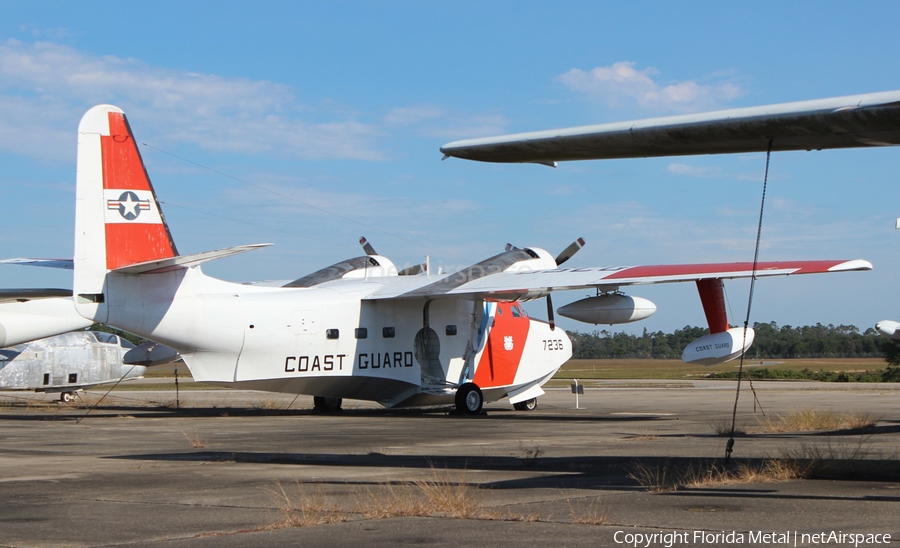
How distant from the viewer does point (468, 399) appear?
26500 mm

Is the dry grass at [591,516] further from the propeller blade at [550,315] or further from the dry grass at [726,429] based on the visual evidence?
the propeller blade at [550,315]

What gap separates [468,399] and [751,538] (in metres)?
19.6

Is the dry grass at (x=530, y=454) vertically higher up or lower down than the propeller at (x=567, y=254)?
lower down

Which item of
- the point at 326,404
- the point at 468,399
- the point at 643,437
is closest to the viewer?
the point at 643,437

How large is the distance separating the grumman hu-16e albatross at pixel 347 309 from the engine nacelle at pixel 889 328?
1.37m

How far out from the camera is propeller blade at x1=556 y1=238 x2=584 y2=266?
2836 centimetres

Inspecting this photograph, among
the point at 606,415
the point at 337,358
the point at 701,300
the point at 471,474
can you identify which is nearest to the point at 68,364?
the point at 337,358

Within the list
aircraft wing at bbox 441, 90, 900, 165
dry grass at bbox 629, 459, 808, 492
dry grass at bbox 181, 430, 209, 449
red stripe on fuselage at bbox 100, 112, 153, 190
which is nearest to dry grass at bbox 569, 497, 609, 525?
dry grass at bbox 629, 459, 808, 492

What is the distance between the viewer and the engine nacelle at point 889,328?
1873cm

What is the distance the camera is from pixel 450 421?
23.1 meters

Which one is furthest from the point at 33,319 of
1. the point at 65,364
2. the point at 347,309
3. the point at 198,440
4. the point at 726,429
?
the point at 726,429

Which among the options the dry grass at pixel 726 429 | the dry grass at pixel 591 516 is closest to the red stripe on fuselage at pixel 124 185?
the dry grass at pixel 726 429

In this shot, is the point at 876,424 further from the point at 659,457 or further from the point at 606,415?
the point at 659,457

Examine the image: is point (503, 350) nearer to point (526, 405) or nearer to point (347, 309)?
point (526, 405)
